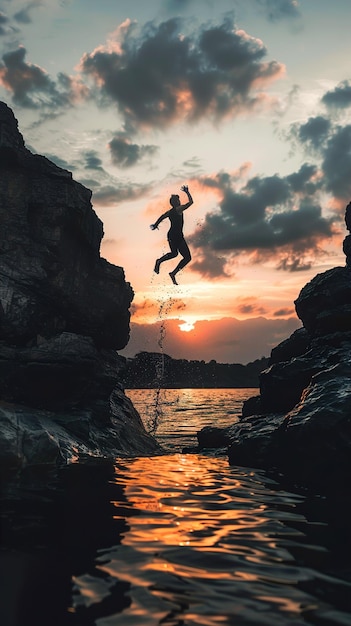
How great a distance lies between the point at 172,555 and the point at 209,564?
448 millimetres

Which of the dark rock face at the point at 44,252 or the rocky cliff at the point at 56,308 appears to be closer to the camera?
the rocky cliff at the point at 56,308

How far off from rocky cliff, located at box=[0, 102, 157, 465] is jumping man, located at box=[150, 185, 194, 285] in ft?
10.4

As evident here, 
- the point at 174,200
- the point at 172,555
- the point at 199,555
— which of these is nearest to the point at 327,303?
the point at 174,200

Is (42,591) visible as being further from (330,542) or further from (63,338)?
(63,338)

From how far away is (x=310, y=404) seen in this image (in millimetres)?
10836

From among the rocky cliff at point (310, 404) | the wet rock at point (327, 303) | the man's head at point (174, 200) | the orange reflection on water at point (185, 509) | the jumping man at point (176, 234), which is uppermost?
the man's head at point (174, 200)

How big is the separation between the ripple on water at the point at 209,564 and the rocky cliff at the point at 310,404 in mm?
1868

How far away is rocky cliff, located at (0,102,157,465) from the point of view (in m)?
14.6

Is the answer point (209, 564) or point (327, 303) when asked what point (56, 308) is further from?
point (209, 564)

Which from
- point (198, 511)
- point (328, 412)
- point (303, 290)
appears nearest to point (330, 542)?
point (198, 511)

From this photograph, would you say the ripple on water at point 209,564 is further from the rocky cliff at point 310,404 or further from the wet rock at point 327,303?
the wet rock at point 327,303

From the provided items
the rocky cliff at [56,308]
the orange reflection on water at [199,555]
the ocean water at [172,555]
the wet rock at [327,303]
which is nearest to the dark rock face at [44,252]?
the rocky cliff at [56,308]

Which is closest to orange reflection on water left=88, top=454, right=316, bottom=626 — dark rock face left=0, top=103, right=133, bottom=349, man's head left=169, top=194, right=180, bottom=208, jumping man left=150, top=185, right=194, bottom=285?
dark rock face left=0, top=103, right=133, bottom=349

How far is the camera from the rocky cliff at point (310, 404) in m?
9.89
